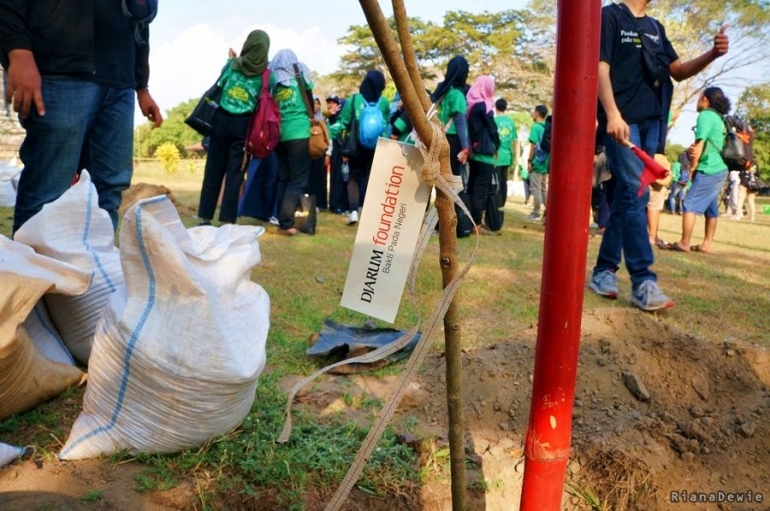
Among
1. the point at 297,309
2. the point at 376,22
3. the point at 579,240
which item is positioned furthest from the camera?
the point at 297,309

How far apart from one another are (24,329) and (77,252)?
13.4 inches

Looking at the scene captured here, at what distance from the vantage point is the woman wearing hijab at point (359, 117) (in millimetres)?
7742

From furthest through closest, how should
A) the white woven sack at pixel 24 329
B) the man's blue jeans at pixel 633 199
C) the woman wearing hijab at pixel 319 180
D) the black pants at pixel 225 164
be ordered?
the woman wearing hijab at pixel 319 180 < the black pants at pixel 225 164 < the man's blue jeans at pixel 633 199 < the white woven sack at pixel 24 329

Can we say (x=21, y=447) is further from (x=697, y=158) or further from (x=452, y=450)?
(x=697, y=158)

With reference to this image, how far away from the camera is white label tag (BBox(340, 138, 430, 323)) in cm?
128

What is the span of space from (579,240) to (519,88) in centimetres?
3905

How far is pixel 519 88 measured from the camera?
38312 mm

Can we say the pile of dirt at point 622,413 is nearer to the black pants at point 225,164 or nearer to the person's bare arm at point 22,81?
the person's bare arm at point 22,81

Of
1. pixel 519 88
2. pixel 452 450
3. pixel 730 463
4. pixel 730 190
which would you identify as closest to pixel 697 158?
pixel 730 463

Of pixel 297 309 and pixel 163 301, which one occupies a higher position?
pixel 163 301

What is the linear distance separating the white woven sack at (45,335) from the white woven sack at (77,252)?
0.09 ft

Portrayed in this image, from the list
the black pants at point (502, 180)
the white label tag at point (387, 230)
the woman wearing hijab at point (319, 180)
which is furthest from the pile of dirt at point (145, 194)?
the white label tag at point (387, 230)

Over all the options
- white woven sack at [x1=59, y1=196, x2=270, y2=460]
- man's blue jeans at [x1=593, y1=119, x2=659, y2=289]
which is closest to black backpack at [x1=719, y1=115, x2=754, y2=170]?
man's blue jeans at [x1=593, y1=119, x2=659, y2=289]

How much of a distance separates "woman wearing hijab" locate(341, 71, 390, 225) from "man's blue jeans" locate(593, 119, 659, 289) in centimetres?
400
